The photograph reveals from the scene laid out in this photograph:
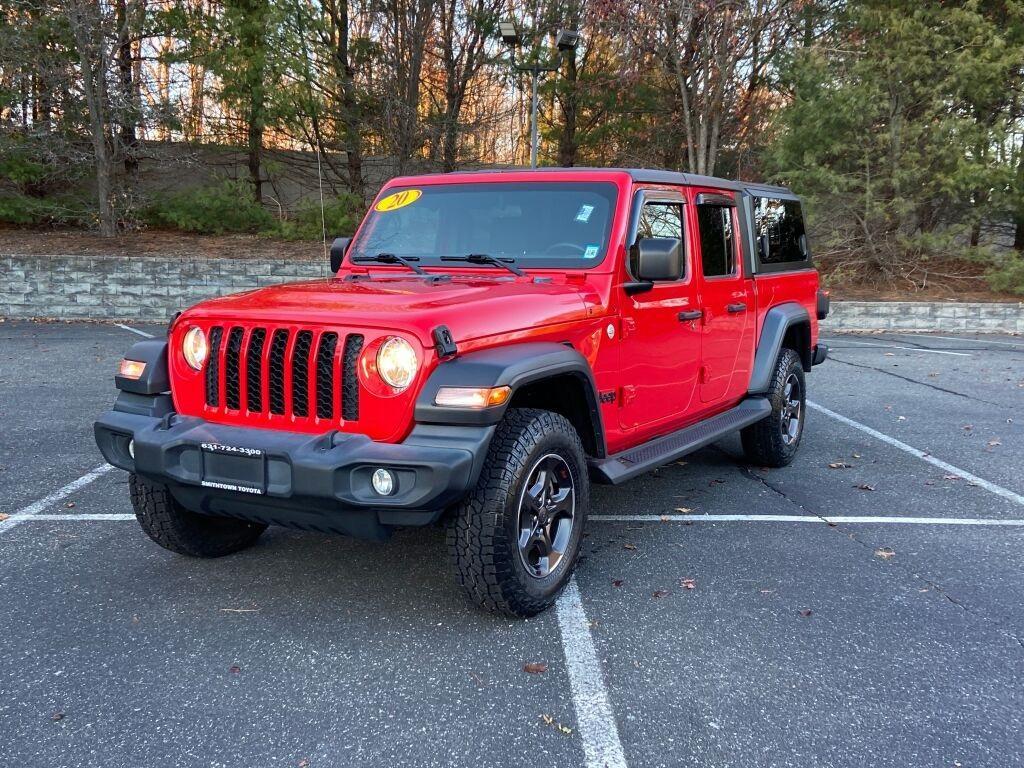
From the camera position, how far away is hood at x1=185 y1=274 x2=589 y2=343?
3086mm

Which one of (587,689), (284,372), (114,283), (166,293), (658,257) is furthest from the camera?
(166,293)

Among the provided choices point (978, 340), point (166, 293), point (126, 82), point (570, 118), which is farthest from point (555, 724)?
point (570, 118)

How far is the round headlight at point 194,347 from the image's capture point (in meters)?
3.39

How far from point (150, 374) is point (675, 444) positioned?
2653 millimetres

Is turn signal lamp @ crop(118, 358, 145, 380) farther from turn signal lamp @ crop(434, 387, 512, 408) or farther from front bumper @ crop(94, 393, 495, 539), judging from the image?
turn signal lamp @ crop(434, 387, 512, 408)

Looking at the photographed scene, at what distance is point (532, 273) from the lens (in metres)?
4.02

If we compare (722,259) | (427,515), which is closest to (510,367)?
(427,515)

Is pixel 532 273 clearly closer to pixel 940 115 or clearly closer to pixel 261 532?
pixel 261 532

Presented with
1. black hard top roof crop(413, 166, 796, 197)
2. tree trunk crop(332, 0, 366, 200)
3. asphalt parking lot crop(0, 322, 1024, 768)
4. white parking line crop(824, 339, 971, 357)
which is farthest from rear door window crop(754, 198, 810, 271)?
tree trunk crop(332, 0, 366, 200)

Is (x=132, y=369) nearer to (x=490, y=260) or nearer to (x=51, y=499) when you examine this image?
(x=490, y=260)

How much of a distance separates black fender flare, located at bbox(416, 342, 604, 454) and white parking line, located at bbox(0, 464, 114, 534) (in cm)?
289

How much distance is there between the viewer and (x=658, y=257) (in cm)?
373

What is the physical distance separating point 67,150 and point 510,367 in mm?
15182

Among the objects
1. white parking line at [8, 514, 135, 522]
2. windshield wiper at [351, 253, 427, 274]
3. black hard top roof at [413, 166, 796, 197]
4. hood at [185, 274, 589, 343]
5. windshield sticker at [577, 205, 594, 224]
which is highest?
black hard top roof at [413, 166, 796, 197]
